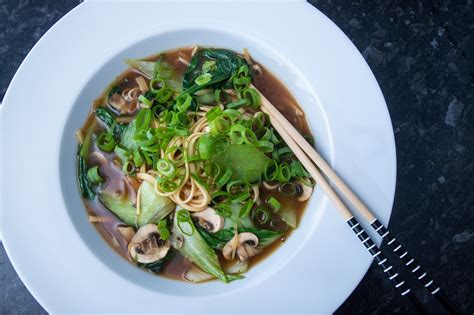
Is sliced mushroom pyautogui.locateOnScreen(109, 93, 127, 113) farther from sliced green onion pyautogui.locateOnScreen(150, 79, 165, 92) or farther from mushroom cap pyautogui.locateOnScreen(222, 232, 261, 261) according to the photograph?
mushroom cap pyautogui.locateOnScreen(222, 232, 261, 261)

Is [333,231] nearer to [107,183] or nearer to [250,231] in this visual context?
[250,231]

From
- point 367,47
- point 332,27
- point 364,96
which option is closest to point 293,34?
point 332,27

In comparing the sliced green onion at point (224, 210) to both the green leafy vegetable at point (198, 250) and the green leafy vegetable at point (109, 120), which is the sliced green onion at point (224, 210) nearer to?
the green leafy vegetable at point (198, 250)

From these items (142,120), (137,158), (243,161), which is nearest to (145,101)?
(142,120)

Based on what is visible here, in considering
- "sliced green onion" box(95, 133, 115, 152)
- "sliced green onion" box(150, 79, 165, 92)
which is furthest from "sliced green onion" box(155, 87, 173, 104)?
"sliced green onion" box(95, 133, 115, 152)

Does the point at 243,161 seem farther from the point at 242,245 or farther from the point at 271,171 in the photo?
the point at 242,245
